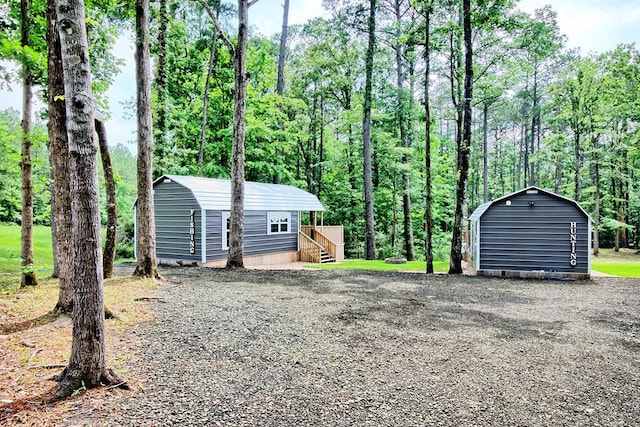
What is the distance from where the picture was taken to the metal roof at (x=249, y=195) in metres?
13.0

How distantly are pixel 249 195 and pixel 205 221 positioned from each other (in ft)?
8.75

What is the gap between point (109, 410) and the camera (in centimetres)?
285

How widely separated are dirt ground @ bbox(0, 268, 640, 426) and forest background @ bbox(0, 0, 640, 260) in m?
8.77

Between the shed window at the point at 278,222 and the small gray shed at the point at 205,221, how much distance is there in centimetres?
4

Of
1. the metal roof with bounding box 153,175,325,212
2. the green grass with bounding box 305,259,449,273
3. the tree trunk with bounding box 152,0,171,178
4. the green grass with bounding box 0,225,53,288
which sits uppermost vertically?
the tree trunk with bounding box 152,0,171,178

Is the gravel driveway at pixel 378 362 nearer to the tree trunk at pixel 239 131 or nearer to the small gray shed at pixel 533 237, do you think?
the small gray shed at pixel 533 237

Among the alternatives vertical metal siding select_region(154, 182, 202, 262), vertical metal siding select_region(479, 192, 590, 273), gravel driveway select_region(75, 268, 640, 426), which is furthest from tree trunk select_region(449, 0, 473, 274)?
vertical metal siding select_region(154, 182, 202, 262)

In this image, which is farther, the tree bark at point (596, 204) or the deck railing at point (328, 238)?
the tree bark at point (596, 204)

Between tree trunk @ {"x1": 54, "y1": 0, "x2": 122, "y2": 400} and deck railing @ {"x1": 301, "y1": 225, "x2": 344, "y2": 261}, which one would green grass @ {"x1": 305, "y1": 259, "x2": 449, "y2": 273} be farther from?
tree trunk @ {"x1": 54, "y1": 0, "x2": 122, "y2": 400}

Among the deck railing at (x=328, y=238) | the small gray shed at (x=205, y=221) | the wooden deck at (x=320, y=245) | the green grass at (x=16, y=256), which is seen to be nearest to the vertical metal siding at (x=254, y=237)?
the small gray shed at (x=205, y=221)

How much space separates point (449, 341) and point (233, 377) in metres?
2.96

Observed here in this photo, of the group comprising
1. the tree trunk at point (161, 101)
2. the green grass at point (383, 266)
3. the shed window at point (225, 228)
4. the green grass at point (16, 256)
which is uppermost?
the tree trunk at point (161, 101)

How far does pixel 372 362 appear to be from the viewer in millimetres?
4141

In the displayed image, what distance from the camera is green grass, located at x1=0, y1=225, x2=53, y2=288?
8406 mm
